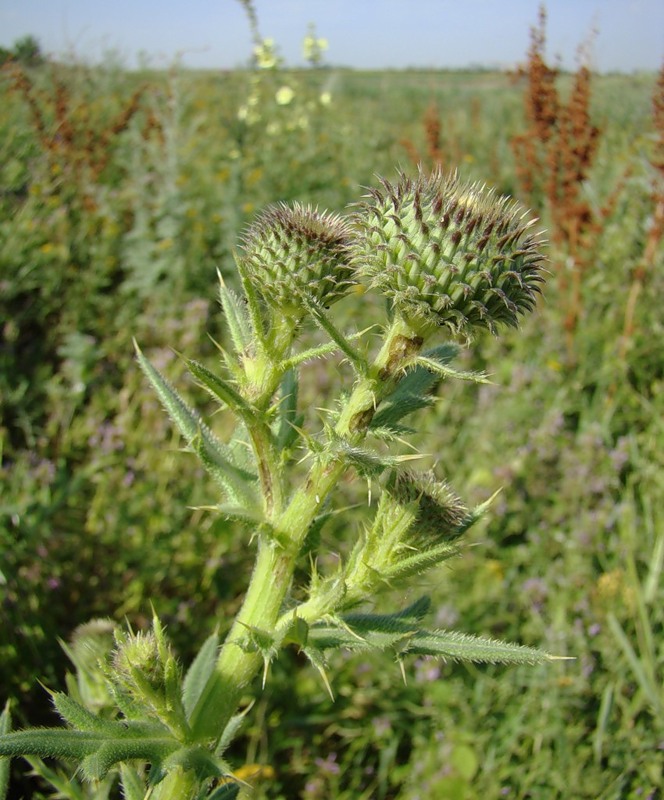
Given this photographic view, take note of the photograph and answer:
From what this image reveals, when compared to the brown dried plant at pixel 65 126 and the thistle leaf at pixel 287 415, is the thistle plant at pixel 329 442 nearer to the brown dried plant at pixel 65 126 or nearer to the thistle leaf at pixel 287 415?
the thistle leaf at pixel 287 415

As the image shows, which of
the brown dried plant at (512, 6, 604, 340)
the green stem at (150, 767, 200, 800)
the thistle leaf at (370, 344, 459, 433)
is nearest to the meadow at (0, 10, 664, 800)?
the brown dried plant at (512, 6, 604, 340)

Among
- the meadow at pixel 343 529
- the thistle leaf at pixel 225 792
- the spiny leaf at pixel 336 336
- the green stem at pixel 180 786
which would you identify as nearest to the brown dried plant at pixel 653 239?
the meadow at pixel 343 529

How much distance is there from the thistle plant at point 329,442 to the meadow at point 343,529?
0.21 m

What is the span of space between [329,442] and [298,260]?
42cm

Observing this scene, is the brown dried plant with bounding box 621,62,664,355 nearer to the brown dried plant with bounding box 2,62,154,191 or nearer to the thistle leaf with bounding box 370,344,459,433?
the thistle leaf with bounding box 370,344,459,433

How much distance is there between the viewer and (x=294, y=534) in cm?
144

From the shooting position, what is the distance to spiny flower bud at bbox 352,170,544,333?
136cm

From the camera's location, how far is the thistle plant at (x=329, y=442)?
4.29 feet

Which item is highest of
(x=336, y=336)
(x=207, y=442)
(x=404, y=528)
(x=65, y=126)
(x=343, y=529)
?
(x=65, y=126)

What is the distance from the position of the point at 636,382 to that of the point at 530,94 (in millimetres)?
2654

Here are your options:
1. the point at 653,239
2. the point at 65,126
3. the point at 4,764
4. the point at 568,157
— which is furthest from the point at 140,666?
the point at 65,126

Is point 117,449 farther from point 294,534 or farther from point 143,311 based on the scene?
point 294,534

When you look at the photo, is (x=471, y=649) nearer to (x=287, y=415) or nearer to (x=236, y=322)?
(x=287, y=415)

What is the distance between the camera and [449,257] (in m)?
1.38
